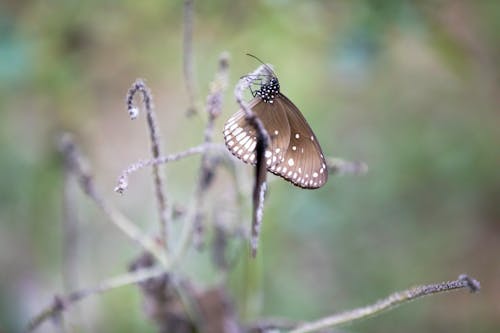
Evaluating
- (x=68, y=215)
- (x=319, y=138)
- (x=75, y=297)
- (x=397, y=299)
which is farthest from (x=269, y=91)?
(x=319, y=138)

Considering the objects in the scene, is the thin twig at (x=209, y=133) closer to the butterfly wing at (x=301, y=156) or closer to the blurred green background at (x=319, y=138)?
the butterfly wing at (x=301, y=156)

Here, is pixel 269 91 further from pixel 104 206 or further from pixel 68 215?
A: pixel 68 215

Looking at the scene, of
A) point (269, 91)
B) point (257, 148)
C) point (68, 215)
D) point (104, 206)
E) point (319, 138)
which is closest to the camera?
point (257, 148)

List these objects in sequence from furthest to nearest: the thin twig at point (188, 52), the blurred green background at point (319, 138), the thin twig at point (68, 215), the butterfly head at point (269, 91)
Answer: the blurred green background at point (319, 138)
the thin twig at point (68, 215)
the thin twig at point (188, 52)
the butterfly head at point (269, 91)

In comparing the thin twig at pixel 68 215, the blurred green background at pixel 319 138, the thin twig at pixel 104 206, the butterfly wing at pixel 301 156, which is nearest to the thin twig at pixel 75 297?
the thin twig at pixel 104 206

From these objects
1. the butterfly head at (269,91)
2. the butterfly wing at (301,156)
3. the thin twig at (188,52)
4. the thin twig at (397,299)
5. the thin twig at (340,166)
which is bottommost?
the thin twig at (397,299)

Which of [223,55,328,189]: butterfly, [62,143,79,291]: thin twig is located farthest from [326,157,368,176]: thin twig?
[62,143,79,291]: thin twig

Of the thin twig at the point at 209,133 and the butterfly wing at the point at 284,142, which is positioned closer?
the butterfly wing at the point at 284,142

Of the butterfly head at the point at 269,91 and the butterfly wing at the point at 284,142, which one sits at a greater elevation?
the butterfly head at the point at 269,91
